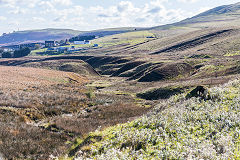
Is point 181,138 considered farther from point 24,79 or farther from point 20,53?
point 20,53

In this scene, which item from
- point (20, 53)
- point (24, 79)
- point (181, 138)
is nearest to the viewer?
point (181, 138)

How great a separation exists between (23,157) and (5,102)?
40.6ft

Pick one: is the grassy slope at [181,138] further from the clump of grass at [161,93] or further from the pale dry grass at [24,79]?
the pale dry grass at [24,79]

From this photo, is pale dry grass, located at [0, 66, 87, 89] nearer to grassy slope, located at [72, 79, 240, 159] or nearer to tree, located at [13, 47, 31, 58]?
grassy slope, located at [72, 79, 240, 159]

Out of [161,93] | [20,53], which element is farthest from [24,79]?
[20,53]

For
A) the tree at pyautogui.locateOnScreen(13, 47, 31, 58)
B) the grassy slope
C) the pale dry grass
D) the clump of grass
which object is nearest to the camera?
the grassy slope

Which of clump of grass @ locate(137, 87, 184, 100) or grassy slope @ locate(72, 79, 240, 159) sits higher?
grassy slope @ locate(72, 79, 240, 159)

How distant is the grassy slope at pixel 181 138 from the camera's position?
7070 millimetres

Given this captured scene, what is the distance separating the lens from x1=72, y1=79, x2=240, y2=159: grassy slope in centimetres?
707

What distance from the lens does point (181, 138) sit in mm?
8383

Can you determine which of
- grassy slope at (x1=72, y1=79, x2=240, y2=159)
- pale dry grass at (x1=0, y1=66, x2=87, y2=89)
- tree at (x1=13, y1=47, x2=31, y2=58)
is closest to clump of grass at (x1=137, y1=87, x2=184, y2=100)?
grassy slope at (x1=72, y1=79, x2=240, y2=159)

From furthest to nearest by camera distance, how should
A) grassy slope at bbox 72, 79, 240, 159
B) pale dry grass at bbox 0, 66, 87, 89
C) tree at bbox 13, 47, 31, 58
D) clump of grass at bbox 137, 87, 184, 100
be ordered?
1. tree at bbox 13, 47, 31, 58
2. pale dry grass at bbox 0, 66, 87, 89
3. clump of grass at bbox 137, 87, 184, 100
4. grassy slope at bbox 72, 79, 240, 159

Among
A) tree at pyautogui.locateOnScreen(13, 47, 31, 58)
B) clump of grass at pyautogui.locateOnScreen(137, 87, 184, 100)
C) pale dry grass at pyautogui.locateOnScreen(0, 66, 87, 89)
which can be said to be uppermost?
tree at pyautogui.locateOnScreen(13, 47, 31, 58)

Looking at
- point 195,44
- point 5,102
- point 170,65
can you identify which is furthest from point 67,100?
point 195,44
